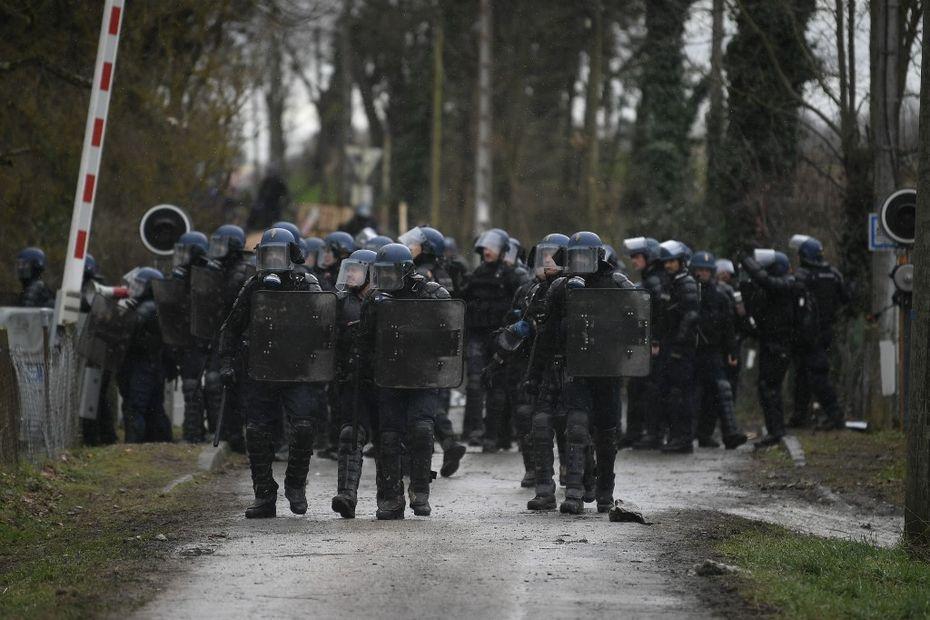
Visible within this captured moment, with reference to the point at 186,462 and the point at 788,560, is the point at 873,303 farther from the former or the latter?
the point at 788,560

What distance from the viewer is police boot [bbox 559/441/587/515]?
12328mm

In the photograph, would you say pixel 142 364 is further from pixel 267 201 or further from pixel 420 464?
pixel 267 201

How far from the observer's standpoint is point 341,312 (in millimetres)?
12367

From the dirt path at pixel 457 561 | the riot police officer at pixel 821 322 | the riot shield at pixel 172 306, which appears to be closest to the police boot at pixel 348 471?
the dirt path at pixel 457 561

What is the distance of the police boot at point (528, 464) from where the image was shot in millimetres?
14125

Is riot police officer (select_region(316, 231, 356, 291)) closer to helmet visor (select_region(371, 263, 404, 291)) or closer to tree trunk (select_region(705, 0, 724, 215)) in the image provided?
helmet visor (select_region(371, 263, 404, 291))

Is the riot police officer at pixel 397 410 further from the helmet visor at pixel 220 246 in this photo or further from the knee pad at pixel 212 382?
the knee pad at pixel 212 382

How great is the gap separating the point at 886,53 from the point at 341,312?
8.91 meters

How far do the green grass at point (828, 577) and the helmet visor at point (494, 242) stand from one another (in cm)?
632

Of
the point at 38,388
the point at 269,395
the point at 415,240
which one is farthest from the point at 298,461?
the point at 415,240

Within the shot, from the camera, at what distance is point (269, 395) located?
1191 cm

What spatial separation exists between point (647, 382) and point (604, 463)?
5.81 m

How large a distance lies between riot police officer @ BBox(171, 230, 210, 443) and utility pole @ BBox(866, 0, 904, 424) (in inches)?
278

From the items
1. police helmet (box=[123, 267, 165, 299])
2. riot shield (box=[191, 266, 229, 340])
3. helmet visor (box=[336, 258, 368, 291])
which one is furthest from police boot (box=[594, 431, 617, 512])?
police helmet (box=[123, 267, 165, 299])
